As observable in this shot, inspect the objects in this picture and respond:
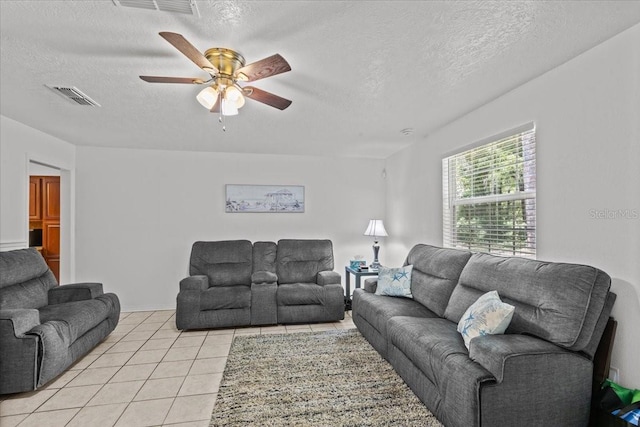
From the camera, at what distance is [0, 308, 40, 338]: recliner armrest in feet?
7.80

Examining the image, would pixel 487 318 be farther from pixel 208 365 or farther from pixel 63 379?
pixel 63 379

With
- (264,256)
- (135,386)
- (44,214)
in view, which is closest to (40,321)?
(135,386)

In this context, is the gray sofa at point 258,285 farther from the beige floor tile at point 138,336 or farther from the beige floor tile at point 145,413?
the beige floor tile at point 145,413

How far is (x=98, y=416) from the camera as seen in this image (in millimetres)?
2186

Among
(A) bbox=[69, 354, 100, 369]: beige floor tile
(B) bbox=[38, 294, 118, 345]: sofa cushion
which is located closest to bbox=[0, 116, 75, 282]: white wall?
(B) bbox=[38, 294, 118, 345]: sofa cushion

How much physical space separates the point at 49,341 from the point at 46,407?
457 mm

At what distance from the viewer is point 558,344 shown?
1839mm

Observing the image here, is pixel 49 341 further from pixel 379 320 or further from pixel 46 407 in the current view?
pixel 379 320

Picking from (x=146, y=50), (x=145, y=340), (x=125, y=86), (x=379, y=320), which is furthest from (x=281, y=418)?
(x=125, y=86)

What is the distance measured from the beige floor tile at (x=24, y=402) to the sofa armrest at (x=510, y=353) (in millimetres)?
2983

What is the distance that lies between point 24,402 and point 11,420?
239mm

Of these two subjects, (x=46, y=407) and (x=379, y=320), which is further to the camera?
(x=379, y=320)

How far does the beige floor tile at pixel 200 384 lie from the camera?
2486 mm

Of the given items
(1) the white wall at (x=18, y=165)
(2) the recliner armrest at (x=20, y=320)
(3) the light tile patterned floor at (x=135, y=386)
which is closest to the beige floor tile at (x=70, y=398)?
(3) the light tile patterned floor at (x=135, y=386)
